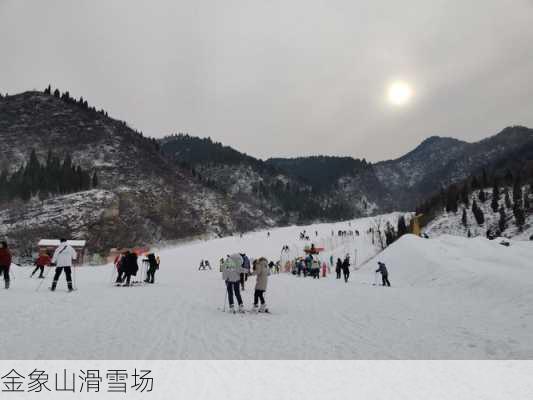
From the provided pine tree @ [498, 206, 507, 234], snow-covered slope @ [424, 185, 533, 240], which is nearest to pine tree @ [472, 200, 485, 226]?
snow-covered slope @ [424, 185, 533, 240]

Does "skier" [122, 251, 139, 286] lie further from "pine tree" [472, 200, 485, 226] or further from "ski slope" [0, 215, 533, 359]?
"pine tree" [472, 200, 485, 226]

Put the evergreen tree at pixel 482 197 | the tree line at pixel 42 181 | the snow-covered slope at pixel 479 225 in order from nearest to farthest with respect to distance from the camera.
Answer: the snow-covered slope at pixel 479 225 → the evergreen tree at pixel 482 197 → the tree line at pixel 42 181

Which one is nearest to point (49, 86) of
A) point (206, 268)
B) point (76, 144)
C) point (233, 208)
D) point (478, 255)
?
point (76, 144)

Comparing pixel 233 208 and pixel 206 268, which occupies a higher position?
pixel 233 208

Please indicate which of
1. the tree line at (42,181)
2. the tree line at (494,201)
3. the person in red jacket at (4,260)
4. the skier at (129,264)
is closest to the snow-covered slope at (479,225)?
the tree line at (494,201)

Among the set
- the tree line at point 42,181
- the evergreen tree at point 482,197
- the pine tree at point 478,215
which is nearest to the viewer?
the pine tree at point 478,215

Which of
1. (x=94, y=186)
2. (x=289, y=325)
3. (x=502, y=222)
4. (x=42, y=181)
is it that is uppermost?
(x=42, y=181)

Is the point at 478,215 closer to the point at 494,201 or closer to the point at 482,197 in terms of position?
the point at 494,201

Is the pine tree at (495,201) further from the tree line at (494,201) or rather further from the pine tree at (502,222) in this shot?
the pine tree at (502,222)

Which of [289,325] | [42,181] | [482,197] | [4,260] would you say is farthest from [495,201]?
[42,181]

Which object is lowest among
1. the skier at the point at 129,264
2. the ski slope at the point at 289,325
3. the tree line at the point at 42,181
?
the ski slope at the point at 289,325

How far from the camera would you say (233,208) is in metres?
150
